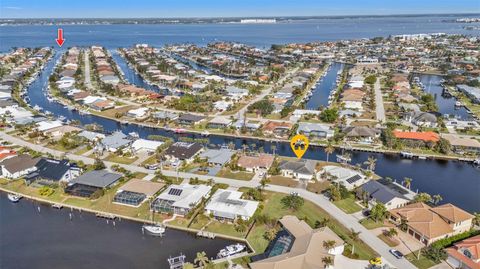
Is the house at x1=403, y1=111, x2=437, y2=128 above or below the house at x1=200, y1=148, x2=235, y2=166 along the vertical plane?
above

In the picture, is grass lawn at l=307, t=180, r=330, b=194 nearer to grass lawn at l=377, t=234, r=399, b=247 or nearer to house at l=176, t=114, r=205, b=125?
grass lawn at l=377, t=234, r=399, b=247

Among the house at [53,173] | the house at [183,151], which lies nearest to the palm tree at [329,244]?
the house at [183,151]

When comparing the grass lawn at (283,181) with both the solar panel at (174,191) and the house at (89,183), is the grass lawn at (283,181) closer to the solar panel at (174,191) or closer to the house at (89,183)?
the solar panel at (174,191)

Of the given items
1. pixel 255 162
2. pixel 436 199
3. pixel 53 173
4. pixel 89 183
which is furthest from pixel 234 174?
pixel 436 199

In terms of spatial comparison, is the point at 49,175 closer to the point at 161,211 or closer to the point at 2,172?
the point at 2,172

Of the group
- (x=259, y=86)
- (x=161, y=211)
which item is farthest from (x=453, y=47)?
(x=161, y=211)

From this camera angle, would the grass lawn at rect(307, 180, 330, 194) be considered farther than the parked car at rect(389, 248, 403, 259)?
Yes

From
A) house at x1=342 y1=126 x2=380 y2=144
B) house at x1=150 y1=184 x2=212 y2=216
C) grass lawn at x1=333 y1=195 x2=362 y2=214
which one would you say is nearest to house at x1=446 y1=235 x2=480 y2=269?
grass lawn at x1=333 y1=195 x2=362 y2=214
